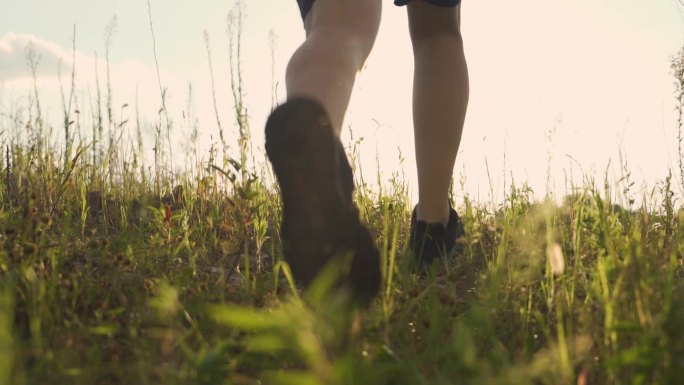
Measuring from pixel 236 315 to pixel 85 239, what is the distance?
1.90 meters

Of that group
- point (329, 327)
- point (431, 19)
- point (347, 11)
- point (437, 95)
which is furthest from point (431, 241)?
point (329, 327)

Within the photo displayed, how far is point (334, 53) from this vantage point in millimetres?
1613

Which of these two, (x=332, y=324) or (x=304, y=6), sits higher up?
(x=304, y=6)

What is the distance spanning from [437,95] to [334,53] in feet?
2.08

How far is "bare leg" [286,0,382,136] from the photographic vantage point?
1.56 meters

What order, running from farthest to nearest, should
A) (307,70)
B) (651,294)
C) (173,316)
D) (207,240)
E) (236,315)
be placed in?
(207,240) → (307,70) → (173,316) → (651,294) → (236,315)

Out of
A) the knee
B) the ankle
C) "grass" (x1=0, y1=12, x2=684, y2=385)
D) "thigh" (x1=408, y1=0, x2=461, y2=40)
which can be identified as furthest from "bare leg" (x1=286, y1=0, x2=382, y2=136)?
the ankle

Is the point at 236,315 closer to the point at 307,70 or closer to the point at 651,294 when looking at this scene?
the point at 651,294

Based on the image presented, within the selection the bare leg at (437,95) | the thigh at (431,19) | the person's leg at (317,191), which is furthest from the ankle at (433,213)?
the person's leg at (317,191)

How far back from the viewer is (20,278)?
139cm

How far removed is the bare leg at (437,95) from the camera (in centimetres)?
215

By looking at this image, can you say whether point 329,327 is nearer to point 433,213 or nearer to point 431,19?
point 433,213

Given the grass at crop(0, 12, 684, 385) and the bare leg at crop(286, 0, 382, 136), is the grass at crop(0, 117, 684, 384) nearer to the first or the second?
the grass at crop(0, 12, 684, 385)

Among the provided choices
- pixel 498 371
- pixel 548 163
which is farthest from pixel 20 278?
pixel 548 163
